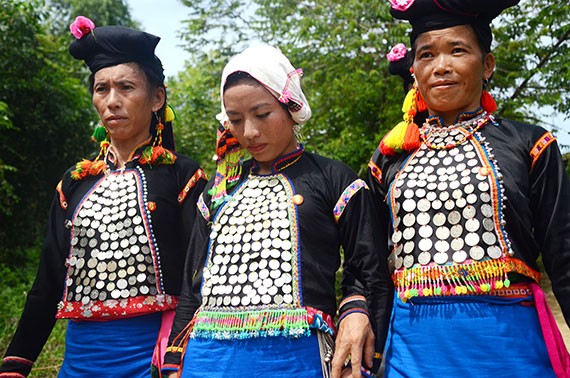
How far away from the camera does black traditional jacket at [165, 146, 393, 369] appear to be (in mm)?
2125

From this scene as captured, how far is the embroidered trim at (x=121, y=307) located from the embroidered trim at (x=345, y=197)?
886mm

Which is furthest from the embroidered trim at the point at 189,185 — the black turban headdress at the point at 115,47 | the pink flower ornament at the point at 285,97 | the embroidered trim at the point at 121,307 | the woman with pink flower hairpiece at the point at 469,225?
the woman with pink flower hairpiece at the point at 469,225

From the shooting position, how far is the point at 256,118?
2.30 m

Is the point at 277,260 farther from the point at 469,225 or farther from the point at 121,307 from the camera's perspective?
the point at 121,307

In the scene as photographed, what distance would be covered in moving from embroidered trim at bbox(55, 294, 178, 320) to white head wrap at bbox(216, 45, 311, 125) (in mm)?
840

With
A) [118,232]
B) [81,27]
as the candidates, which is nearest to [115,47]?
[81,27]

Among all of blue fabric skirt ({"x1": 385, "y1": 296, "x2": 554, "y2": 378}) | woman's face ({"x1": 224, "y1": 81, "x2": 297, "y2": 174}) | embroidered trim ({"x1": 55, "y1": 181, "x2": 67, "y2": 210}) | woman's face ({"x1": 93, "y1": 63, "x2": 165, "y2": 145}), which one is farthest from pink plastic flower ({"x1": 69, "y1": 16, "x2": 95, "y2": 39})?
blue fabric skirt ({"x1": 385, "y1": 296, "x2": 554, "y2": 378})

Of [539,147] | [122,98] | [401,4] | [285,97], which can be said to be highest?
[401,4]

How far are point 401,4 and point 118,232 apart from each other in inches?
→ 60.5

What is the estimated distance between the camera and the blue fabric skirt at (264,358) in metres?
2.06

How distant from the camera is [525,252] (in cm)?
212

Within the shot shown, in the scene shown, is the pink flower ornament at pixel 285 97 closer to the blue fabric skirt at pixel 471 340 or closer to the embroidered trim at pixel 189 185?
the embroidered trim at pixel 189 185

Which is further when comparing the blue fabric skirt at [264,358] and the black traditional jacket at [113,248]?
the black traditional jacket at [113,248]

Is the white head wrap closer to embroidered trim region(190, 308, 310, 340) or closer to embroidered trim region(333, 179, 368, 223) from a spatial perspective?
embroidered trim region(333, 179, 368, 223)
